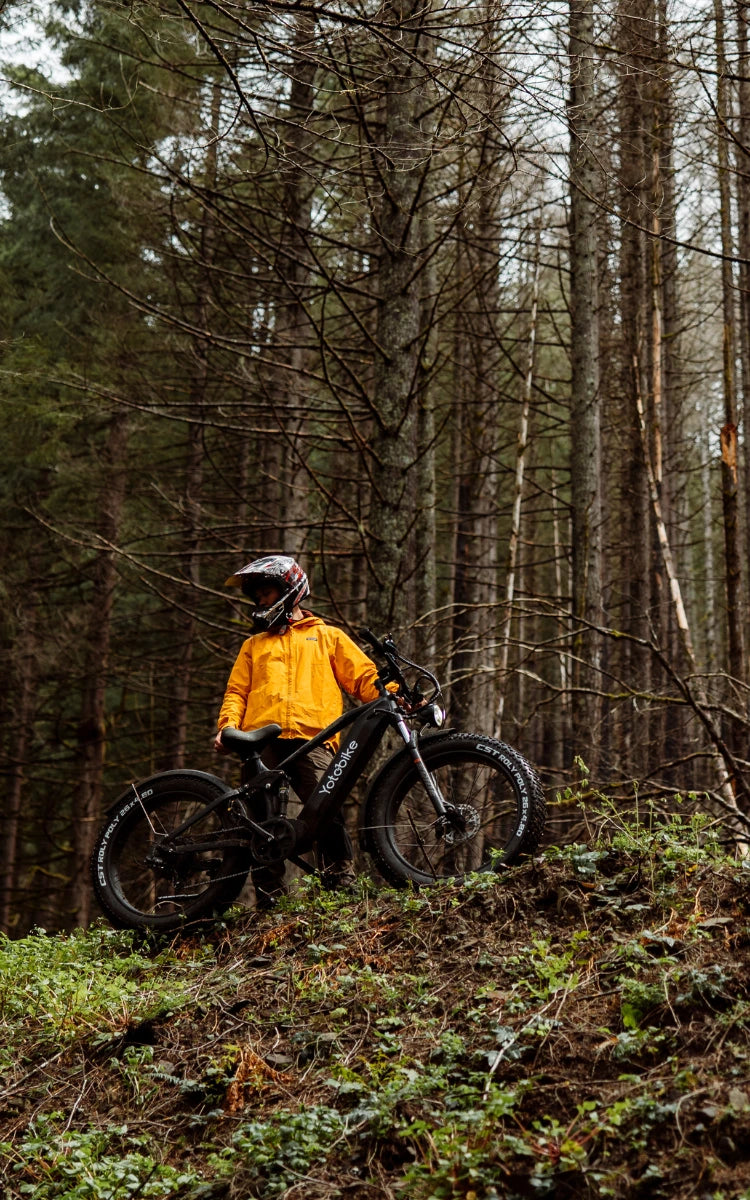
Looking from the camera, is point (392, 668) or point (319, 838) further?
point (319, 838)

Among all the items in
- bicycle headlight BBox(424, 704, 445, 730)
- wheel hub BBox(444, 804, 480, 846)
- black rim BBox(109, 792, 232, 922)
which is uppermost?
bicycle headlight BBox(424, 704, 445, 730)

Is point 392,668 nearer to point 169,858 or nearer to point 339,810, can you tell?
point 339,810

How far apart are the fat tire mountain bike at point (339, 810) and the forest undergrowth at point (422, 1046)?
27 cm

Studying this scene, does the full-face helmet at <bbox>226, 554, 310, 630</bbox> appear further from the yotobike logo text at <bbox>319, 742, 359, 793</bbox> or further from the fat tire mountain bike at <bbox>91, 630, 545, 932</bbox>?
the yotobike logo text at <bbox>319, 742, 359, 793</bbox>

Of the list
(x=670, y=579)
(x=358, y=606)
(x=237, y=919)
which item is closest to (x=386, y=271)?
(x=670, y=579)

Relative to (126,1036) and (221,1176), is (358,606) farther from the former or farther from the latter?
(221,1176)

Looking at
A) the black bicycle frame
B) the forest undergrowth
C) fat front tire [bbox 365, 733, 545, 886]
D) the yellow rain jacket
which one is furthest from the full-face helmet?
the forest undergrowth

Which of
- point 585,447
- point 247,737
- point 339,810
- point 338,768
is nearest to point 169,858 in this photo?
point 247,737

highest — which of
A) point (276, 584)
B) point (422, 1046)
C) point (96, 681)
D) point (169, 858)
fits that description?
point (276, 584)

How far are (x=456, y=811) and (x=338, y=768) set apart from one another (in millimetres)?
785

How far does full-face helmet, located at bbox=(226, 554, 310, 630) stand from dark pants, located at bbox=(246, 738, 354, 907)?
28.3 inches

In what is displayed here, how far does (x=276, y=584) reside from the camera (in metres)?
6.62

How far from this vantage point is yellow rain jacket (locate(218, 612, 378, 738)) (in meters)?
6.46

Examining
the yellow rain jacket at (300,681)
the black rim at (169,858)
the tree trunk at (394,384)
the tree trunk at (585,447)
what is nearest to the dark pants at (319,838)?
the yellow rain jacket at (300,681)
